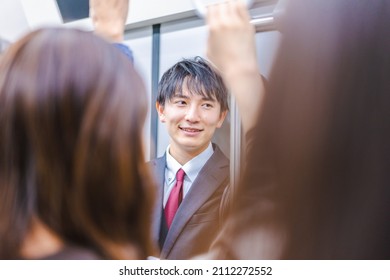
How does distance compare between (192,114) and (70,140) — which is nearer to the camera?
(70,140)

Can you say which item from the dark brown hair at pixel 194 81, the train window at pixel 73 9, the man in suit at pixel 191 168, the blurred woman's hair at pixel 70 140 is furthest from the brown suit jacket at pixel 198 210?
the train window at pixel 73 9

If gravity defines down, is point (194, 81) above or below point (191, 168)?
above

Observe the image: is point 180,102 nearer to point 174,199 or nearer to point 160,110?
point 160,110

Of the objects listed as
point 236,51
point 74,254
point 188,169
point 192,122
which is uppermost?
point 236,51

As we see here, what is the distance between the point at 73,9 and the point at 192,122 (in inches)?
15.5

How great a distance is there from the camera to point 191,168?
96 centimetres

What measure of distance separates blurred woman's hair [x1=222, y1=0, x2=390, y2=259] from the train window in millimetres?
528

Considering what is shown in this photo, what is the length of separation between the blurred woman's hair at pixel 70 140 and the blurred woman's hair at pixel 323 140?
213 millimetres

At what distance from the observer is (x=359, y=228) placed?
0.80 meters

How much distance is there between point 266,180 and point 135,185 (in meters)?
0.22

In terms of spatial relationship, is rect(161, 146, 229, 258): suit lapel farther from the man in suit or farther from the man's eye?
the man's eye

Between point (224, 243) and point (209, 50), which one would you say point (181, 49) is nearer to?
point (209, 50)

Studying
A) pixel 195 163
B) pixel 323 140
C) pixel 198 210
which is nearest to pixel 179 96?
pixel 195 163
